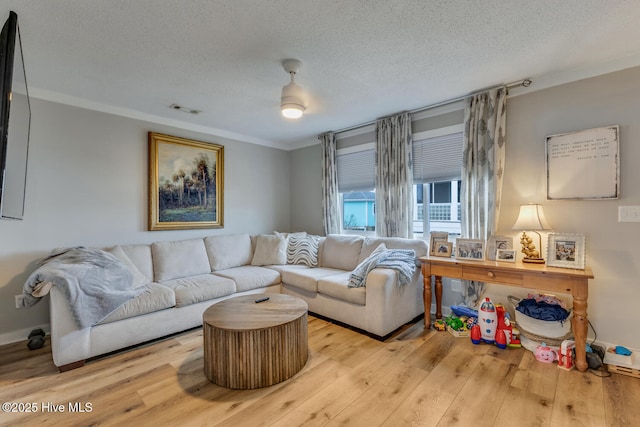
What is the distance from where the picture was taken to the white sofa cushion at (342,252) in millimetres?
3590

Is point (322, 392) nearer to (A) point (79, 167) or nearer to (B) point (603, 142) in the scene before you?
(B) point (603, 142)

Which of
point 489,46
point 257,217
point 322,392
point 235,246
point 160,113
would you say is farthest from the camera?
point 257,217

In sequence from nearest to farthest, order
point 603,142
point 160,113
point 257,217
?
1. point 603,142
2. point 160,113
3. point 257,217

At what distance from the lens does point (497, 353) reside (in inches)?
94.3

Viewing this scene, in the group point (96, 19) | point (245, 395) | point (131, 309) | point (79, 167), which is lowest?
point (245, 395)

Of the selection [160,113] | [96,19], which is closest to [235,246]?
[160,113]

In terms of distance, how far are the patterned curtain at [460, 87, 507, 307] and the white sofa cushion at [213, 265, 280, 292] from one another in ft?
7.06

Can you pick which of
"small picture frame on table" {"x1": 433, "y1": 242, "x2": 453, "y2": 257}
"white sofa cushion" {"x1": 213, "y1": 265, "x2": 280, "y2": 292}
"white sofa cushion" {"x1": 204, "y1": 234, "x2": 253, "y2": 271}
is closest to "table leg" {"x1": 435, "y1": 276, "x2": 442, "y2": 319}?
"small picture frame on table" {"x1": 433, "y1": 242, "x2": 453, "y2": 257}

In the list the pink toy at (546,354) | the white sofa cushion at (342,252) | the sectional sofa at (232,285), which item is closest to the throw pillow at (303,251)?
the sectional sofa at (232,285)

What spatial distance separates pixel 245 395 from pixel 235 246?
2.25 metres

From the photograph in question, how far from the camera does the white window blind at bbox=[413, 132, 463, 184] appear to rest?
10.5 ft

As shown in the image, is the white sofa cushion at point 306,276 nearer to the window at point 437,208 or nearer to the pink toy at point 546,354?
the window at point 437,208

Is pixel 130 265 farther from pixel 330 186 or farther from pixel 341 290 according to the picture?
pixel 330 186

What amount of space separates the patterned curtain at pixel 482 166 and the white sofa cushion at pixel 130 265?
3.25 m
